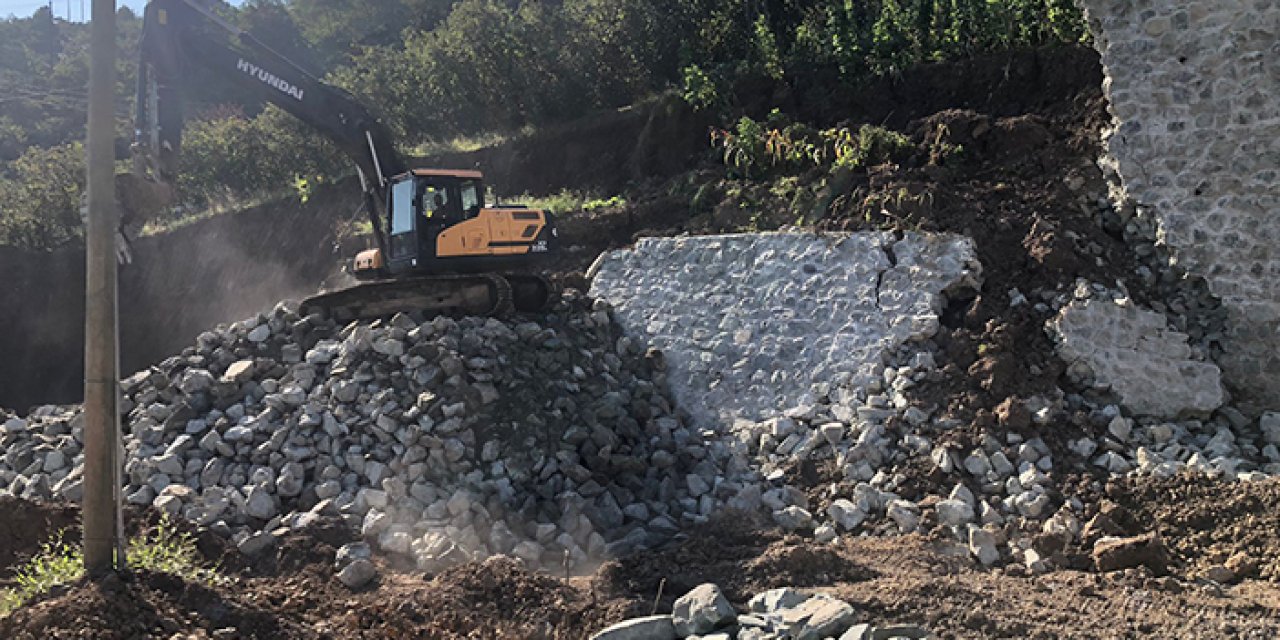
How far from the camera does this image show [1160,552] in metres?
6.91

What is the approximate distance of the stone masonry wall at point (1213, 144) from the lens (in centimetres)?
947

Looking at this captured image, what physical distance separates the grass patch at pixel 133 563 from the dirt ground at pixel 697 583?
0.59ft

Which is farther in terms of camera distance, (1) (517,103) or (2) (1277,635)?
(1) (517,103)

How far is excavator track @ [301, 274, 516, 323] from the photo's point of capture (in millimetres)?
11359

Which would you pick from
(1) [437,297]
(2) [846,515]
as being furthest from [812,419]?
(1) [437,297]

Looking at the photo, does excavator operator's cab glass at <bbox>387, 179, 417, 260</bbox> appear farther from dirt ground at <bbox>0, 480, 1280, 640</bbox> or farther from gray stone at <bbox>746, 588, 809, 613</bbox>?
gray stone at <bbox>746, 588, 809, 613</bbox>

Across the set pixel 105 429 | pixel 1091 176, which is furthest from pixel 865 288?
pixel 105 429

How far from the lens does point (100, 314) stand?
239 inches

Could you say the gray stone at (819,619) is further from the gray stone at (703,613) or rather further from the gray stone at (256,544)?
the gray stone at (256,544)

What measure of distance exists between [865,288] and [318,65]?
29.8 meters

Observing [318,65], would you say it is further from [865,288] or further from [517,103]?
[865,288]

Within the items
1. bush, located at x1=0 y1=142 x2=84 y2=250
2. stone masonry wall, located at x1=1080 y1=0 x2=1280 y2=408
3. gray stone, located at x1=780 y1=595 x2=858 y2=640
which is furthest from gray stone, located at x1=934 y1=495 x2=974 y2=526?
bush, located at x1=0 y1=142 x2=84 y2=250

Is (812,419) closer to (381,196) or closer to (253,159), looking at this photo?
(381,196)

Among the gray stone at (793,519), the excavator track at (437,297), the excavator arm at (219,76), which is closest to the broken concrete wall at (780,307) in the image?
the excavator track at (437,297)
